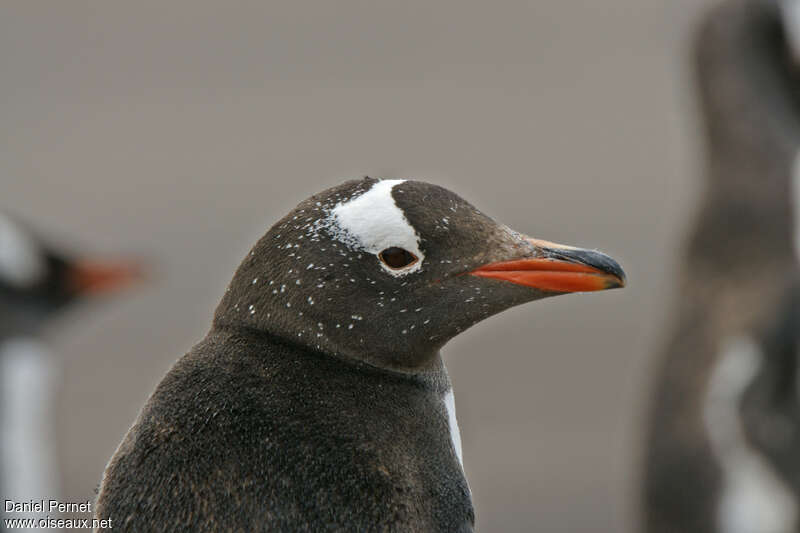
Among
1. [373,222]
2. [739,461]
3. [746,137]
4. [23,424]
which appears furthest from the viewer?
[746,137]

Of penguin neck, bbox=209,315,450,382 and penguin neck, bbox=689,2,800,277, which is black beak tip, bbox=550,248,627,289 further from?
penguin neck, bbox=689,2,800,277

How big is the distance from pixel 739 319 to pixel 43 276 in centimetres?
123

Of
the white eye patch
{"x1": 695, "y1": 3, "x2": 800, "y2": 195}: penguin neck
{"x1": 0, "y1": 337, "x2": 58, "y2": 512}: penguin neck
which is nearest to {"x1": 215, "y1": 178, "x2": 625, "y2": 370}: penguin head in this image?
the white eye patch

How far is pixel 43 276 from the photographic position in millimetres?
2414

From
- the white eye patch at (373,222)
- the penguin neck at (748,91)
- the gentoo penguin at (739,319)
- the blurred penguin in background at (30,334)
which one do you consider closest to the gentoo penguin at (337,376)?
the white eye patch at (373,222)

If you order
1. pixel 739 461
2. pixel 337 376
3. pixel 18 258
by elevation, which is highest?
pixel 337 376

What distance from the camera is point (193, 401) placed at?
90 cm

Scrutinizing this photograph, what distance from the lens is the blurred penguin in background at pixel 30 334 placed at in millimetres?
2320

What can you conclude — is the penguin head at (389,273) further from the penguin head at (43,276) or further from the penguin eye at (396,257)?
the penguin head at (43,276)

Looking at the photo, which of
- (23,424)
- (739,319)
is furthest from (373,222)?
(739,319)

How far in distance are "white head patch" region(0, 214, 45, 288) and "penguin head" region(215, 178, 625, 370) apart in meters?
1.49

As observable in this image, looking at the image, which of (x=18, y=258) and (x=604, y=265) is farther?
(x=18, y=258)

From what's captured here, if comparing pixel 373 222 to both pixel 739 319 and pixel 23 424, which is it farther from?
pixel 739 319

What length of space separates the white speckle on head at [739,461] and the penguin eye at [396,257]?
1.62 meters
